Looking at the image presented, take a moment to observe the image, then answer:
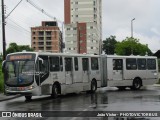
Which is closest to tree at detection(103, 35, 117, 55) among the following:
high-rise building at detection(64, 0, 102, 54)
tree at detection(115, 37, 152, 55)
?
high-rise building at detection(64, 0, 102, 54)

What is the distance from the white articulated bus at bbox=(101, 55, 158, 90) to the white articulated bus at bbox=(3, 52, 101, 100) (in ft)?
11.5

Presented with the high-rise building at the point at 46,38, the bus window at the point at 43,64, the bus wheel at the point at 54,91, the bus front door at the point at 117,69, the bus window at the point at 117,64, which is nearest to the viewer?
the bus window at the point at 43,64

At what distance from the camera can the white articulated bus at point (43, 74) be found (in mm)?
24531

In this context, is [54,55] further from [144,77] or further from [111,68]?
[144,77]

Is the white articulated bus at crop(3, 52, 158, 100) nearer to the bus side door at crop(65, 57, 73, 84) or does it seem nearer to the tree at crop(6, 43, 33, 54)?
the bus side door at crop(65, 57, 73, 84)

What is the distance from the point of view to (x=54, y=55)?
2681cm

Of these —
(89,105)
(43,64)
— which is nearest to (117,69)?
(43,64)

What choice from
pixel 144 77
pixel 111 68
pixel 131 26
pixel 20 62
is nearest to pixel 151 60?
pixel 144 77

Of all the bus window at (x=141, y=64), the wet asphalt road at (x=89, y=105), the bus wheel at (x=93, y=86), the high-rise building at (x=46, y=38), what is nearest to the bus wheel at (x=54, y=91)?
the wet asphalt road at (x=89, y=105)

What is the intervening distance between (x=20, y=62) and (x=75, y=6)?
430 ft

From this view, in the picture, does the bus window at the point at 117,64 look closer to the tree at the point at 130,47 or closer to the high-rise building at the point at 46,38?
the tree at the point at 130,47

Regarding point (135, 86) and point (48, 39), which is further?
point (48, 39)

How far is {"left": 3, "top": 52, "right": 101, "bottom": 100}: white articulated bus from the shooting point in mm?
24531

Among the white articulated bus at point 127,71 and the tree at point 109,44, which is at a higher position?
the tree at point 109,44
